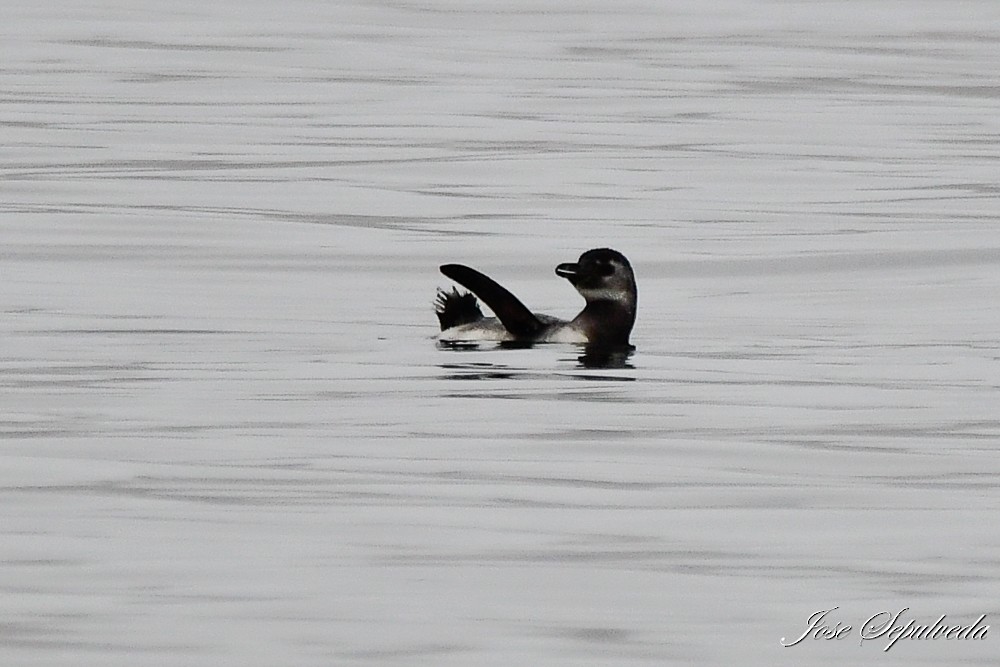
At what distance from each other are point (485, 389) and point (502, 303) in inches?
50.2

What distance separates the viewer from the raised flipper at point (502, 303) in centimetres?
1145

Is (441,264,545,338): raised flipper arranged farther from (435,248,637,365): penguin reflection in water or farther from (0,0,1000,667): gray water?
(0,0,1000,667): gray water

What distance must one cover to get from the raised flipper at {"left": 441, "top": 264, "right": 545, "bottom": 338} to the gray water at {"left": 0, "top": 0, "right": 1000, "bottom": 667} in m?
0.28

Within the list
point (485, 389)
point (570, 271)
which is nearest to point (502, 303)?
point (570, 271)

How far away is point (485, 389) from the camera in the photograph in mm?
10242

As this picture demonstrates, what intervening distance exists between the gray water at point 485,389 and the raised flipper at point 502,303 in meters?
0.28

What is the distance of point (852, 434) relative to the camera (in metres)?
9.06

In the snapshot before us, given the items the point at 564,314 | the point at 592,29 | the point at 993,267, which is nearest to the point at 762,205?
the point at 993,267

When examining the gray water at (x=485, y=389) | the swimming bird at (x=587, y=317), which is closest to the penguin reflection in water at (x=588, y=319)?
the swimming bird at (x=587, y=317)

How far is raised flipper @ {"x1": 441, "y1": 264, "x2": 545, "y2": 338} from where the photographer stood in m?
11.5

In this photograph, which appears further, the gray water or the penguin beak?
the penguin beak

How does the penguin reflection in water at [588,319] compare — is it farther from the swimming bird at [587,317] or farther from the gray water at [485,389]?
the gray water at [485,389]

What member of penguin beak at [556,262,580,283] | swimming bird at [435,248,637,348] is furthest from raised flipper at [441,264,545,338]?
penguin beak at [556,262,580,283]

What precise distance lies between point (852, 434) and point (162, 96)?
1991 cm
